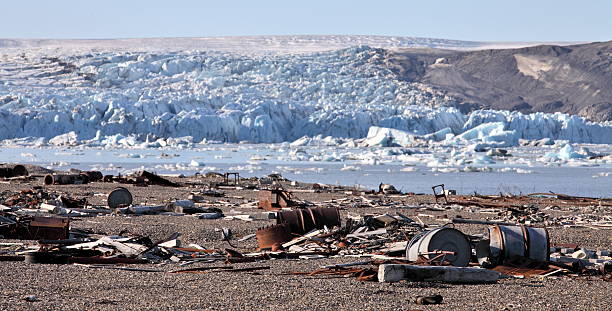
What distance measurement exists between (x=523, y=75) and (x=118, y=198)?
78648mm

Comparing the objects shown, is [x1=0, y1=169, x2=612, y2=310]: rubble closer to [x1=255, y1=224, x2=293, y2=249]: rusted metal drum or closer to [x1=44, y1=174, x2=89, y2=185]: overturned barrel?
[x1=255, y1=224, x2=293, y2=249]: rusted metal drum

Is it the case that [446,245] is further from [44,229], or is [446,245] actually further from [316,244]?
[44,229]

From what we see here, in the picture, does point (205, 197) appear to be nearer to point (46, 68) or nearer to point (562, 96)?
point (46, 68)

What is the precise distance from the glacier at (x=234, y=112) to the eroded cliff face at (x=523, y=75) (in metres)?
23.2

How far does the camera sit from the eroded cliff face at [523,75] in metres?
75.5

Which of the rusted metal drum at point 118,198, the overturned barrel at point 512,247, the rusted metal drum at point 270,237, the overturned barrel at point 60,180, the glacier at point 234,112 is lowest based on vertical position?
the glacier at point 234,112

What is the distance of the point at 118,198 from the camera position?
11.5 metres

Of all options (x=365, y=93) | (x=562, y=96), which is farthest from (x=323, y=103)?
(x=562, y=96)

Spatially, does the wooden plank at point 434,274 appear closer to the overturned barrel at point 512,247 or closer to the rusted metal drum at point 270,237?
the overturned barrel at point 512,247

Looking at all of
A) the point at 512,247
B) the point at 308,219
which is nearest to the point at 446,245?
the point at 512,247

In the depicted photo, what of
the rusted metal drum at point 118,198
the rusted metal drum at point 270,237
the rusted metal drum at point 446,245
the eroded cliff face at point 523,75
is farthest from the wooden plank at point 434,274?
the eroded cliff face at point 523,75

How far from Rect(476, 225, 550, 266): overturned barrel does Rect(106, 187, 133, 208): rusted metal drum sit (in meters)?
6.00

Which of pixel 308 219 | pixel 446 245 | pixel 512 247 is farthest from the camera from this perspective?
pixel 308 219

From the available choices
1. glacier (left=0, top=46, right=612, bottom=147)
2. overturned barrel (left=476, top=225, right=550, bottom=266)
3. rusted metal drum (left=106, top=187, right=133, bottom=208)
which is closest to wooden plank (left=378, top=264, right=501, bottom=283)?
overturned barrel (left=476, top=225, right=550, bottom=266)
